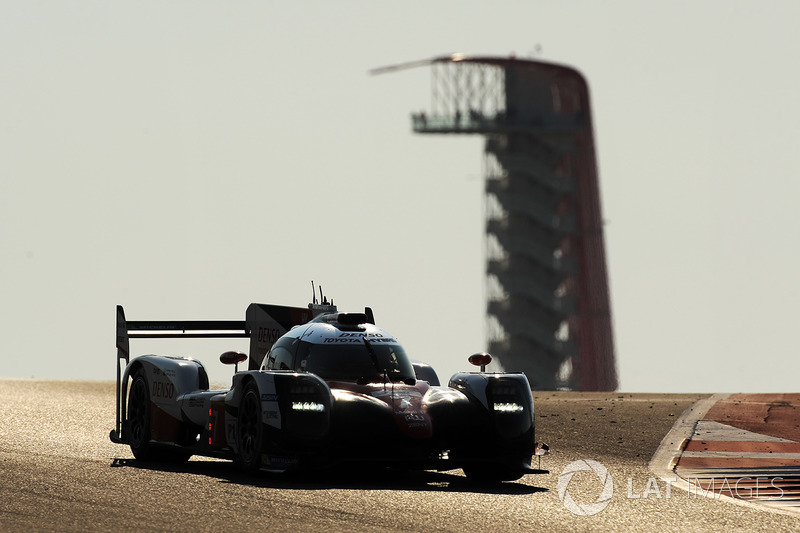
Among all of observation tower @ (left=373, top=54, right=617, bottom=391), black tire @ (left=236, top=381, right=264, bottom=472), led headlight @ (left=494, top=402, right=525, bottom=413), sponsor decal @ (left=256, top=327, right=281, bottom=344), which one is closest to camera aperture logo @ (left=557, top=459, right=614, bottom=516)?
led headlight @ (left=494, top=402, right=525, bottom=413)

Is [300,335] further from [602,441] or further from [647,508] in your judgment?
[602,441]

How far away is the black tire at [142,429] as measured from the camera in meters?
17.1

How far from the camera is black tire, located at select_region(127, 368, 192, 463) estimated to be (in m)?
17.1

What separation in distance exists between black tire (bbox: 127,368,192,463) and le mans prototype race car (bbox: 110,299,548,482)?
0.07 feet

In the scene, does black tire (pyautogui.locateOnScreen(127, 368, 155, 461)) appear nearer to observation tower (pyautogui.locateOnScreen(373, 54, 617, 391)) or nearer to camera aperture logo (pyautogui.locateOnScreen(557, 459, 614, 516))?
camera aperture logo (pyautogui.locateOnScreen(557, 459, 614, 516))

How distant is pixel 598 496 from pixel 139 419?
22.1 ft

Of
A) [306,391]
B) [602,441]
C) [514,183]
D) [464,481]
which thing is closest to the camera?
[306,391]

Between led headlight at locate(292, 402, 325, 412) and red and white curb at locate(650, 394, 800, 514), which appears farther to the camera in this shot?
red and white curb at locate(650, 394, 800, 514)

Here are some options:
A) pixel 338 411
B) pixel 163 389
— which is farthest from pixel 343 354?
pixel 163 389

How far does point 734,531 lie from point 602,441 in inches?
362

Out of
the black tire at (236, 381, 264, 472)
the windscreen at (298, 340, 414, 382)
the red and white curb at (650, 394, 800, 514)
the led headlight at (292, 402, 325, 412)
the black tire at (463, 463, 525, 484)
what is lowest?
the red and white curb at (650, 394, 800, 514)

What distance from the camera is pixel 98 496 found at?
41.3 feet

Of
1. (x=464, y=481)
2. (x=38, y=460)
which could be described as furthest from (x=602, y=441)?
(x=38, y=460)

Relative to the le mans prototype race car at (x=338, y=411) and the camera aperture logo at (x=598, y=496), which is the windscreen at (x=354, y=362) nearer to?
the le mans prototype race car at (x=338, y=411)
